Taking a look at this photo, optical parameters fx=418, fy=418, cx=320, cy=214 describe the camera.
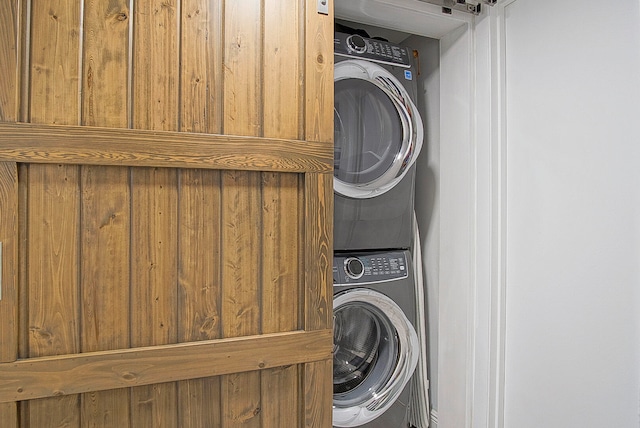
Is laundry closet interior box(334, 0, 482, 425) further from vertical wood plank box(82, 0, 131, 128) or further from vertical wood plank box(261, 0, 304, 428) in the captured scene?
vertical wood plank box(82, 0, 131, 128)

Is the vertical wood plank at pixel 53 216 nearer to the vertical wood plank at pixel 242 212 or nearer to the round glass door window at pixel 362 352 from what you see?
the vertical wood plank at pixel 242 212

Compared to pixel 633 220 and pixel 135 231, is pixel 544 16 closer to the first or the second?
pixel 633 220

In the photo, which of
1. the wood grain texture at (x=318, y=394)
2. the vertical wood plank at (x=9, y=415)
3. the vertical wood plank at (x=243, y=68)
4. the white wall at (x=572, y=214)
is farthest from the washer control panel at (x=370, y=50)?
the vertical wood plank at (x=9, y=415)

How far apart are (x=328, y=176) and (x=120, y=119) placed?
23.3 inches

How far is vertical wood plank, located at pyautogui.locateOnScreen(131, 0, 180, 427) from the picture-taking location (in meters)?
1.10

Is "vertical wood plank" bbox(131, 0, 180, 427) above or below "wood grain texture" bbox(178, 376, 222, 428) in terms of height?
above

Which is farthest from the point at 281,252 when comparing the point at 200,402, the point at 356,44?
the point at 356,44

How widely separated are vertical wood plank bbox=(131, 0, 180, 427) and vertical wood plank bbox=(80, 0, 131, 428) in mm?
26

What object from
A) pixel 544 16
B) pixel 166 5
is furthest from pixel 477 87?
pixel 166 5

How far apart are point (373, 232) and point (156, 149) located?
40.1 inches

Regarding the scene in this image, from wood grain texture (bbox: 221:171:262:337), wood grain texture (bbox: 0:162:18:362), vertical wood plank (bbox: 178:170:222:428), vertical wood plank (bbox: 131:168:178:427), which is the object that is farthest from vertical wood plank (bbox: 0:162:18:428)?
wood grain texture (bbox: 221:171:262:337)

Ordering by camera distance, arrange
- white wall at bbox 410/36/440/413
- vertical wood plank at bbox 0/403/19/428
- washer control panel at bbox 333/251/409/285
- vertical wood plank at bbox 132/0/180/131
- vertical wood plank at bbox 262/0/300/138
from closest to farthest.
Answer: vertical wood plank at bbox 0/403/19/428
vertical wood plank at bbox 132/0/180/131
vertical wood plank at bbox 262/0/300/138
washer control panel at bbox 333/251/409/285
white wall at bbox 410/36/440/413

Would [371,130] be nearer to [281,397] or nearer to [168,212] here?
[168,212]

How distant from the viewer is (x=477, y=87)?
5.86 feet
